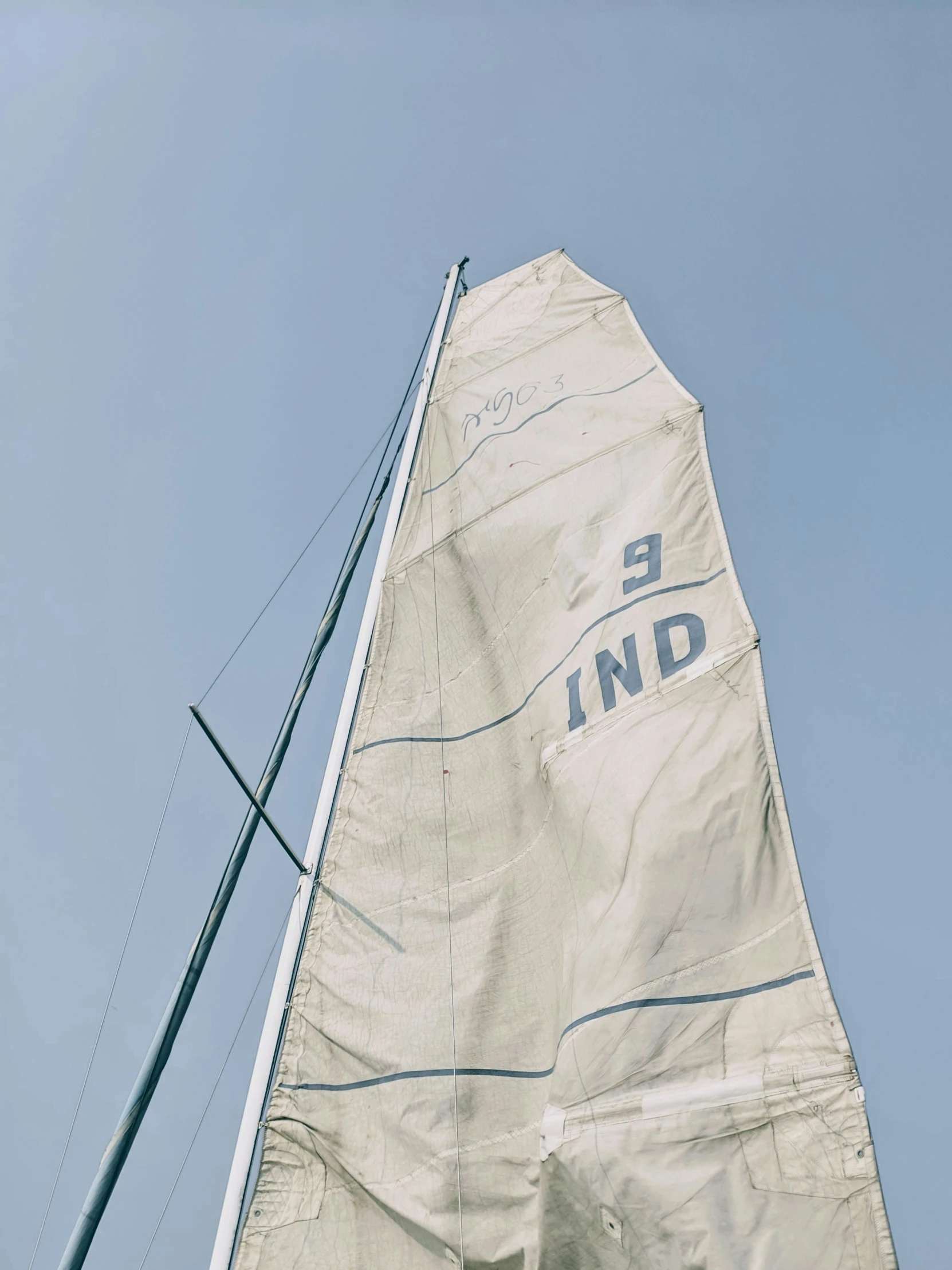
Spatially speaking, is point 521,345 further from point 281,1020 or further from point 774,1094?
point 774,1094

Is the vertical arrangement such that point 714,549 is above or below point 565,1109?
above

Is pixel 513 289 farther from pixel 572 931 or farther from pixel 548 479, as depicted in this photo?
pixel 572 931

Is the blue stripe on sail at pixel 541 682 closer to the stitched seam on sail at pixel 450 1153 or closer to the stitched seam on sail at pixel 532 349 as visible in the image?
the stitched seam on sail at pixel 450 1153

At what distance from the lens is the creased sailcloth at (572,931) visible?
2842 millimetres

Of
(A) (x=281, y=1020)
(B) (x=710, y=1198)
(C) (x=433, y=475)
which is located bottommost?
(B) (x=710, y=1198)

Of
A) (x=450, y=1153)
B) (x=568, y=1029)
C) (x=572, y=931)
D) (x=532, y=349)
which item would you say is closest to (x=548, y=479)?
(x=532, y=349)

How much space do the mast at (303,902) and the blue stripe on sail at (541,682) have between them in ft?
0.81

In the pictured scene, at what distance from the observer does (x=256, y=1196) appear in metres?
3.65

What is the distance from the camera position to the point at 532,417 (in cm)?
618

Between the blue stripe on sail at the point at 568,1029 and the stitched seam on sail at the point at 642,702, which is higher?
the stitched seam on sail at the point at 642,702

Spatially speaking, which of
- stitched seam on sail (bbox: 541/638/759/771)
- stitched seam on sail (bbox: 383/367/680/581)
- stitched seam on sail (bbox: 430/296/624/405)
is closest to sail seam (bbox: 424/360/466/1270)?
stitched seam on sail (bbox: 383/367/680/581)

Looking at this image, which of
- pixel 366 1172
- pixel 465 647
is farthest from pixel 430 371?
pixel 366 1172

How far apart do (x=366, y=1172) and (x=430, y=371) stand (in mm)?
5238

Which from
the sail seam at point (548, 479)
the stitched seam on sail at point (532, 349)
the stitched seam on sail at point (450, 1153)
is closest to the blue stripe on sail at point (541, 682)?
the sail seam at point (548, 479)
